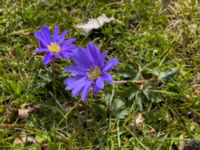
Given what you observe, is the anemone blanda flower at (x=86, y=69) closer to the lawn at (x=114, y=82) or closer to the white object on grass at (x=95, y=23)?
the lawn at (x=114, y=82)

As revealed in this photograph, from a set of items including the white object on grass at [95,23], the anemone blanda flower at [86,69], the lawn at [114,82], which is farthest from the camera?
the white object on grass at [95,23]

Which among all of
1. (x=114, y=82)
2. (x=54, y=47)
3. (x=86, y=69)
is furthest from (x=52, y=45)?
(x=114, y=82)

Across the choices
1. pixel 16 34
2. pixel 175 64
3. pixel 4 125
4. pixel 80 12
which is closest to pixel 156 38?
pixel 175 64

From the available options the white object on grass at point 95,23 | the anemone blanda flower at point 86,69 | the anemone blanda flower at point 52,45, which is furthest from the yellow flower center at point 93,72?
the white object on grass at point 95,23

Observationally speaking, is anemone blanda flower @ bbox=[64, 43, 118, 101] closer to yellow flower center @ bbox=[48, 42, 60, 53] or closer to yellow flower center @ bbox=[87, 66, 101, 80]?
yellow flower center @ bbox=[87, 66, 101, 80]

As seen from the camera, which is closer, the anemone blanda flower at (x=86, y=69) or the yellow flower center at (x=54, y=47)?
the anemone blanda flower at (x=86, y=69)

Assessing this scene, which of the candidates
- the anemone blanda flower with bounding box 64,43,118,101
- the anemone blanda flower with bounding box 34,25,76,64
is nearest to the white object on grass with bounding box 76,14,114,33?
the anemone blanda flower with bounding box 34,25,76,64
